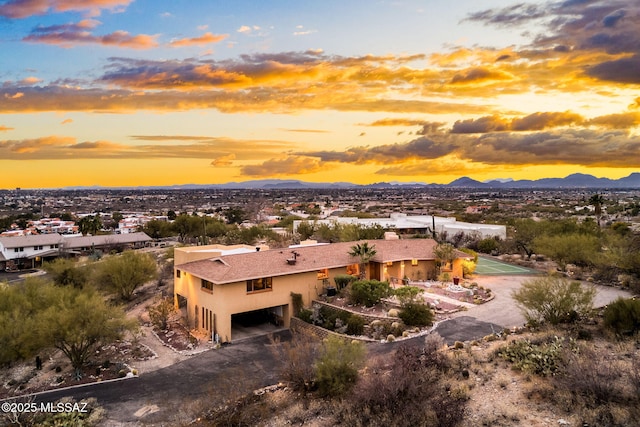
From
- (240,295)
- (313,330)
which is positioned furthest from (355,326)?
(240,295)

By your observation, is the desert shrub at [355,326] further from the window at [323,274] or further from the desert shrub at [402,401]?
the desert shrub at [402,401]

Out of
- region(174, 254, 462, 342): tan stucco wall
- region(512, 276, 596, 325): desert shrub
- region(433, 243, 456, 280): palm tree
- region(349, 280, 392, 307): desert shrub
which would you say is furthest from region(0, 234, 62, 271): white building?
region(512, 276, 596, 325): desert shrub

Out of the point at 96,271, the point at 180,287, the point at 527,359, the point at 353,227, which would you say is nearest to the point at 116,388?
the point at 180,287

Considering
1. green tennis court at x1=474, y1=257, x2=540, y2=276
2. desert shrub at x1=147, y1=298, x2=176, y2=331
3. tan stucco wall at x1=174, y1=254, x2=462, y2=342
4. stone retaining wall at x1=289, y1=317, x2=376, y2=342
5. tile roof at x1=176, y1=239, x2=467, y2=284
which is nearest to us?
stone retaining wall at x1=289, y1=317, x2=376, y2=342

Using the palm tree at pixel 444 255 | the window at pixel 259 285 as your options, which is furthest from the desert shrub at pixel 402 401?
the palm tree at pixel 444 255

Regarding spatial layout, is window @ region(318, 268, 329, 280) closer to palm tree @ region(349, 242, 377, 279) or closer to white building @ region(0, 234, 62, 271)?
palm tree @ region(349, 242, 377, 279)

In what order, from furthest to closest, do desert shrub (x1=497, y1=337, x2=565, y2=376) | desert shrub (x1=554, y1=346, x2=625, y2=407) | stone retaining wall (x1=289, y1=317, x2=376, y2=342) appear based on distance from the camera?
stone retaining wall (x1=289, y1=317, x2=376, y2=342), desert shrub (x1=497, y1=337, x2=565, y2=376), desert shrub (x1=554, y1=346, x2=625, y2=407)

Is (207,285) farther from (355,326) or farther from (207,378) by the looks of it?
(355,326)

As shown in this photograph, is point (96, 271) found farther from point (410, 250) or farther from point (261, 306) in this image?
point (410, 250)
